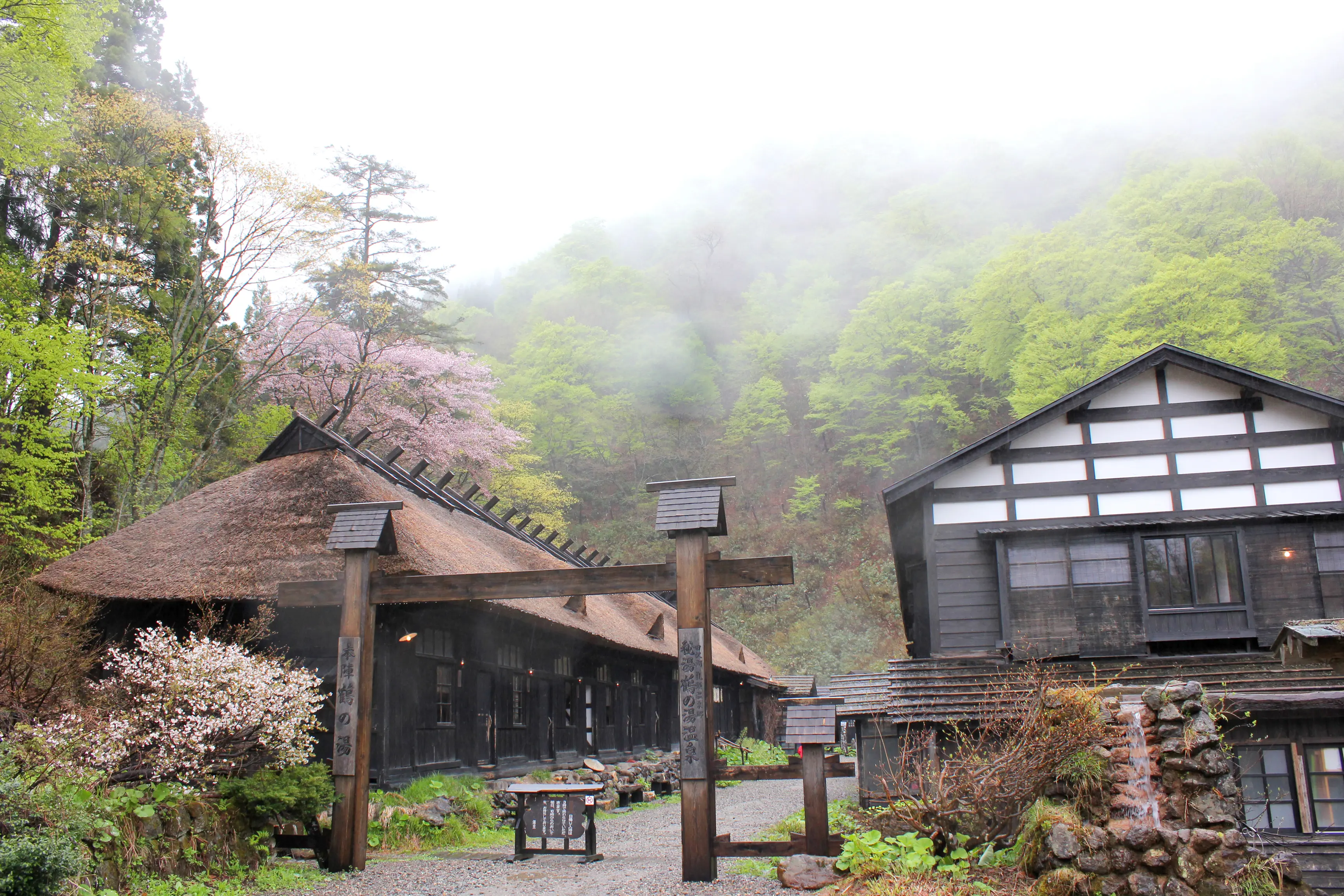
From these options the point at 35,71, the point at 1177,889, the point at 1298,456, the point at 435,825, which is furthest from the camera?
the point at 35,71

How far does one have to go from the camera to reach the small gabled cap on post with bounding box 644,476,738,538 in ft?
27.3

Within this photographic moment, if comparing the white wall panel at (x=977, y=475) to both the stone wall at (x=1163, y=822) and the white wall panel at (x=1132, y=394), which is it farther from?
the stone wall at (x=1163, y=822)

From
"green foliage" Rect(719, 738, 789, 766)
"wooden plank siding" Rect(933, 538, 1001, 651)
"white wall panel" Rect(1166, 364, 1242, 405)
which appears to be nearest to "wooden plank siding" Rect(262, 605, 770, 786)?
"green foliage" Rect(719, 738, 789, 766)

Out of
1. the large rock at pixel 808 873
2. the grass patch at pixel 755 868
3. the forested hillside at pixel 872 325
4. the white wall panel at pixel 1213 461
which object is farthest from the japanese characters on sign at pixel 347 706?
the forested hillside at pixel 872 325

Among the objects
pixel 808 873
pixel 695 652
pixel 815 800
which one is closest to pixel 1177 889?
pixel 808 873

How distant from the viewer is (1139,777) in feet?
21.5

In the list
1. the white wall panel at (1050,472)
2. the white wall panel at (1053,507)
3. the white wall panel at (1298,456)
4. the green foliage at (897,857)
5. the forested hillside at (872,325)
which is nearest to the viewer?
the green foliage at (897,857)

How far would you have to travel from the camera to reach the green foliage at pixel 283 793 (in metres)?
8.23

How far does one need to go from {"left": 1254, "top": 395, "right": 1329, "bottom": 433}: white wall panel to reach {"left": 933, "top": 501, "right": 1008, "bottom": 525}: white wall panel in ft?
12.6

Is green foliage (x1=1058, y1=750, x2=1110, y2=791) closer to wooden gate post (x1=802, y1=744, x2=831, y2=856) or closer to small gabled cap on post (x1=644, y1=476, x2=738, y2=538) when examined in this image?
wooden gate post (x1=802, y1=744, x2=831, y2=856)

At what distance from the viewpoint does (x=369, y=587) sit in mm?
9180

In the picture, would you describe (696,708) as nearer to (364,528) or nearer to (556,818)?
(556,818)

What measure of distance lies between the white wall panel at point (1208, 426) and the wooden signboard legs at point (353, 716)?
455 inches

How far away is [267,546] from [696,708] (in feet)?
25.0
